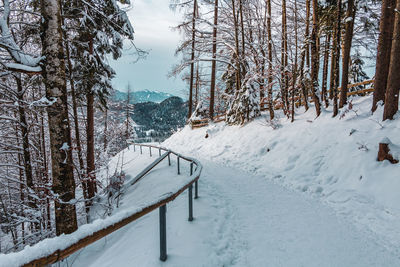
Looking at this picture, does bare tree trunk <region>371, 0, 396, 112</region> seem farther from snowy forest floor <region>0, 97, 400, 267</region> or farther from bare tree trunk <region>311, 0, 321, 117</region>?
bare tree trunk <region>311, 0, 321, 117</region>

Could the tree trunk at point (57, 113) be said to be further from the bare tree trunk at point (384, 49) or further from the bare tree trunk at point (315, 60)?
the bare tree trunk at point (315, 60)

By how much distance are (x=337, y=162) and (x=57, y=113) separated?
25.8 ft

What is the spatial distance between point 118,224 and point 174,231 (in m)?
1.85

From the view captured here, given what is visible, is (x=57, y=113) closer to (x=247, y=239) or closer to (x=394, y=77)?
(x=247, y=239)

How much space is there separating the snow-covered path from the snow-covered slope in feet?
1.87

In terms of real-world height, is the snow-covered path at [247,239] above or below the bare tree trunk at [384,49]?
below

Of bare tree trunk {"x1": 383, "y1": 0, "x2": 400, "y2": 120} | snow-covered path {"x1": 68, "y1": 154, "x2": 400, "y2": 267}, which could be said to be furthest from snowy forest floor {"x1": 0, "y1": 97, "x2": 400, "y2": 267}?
bare tree trunk {"x1": 383, "y1": 0, "x2": 400, "y2": 120}

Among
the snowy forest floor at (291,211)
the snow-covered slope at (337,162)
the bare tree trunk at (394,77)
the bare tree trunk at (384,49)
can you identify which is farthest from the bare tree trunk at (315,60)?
the bare tree trunk at (394,77)

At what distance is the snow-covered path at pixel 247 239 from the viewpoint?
9.91ft

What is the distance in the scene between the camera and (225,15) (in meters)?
15.1

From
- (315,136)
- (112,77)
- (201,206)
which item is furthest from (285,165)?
(112,77)

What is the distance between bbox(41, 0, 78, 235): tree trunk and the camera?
3748 mm

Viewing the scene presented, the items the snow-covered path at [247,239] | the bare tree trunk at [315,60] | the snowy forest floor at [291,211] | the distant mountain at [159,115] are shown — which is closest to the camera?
the snow-covered path at [247,239]

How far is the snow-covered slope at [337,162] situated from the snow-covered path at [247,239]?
0.57 metres
